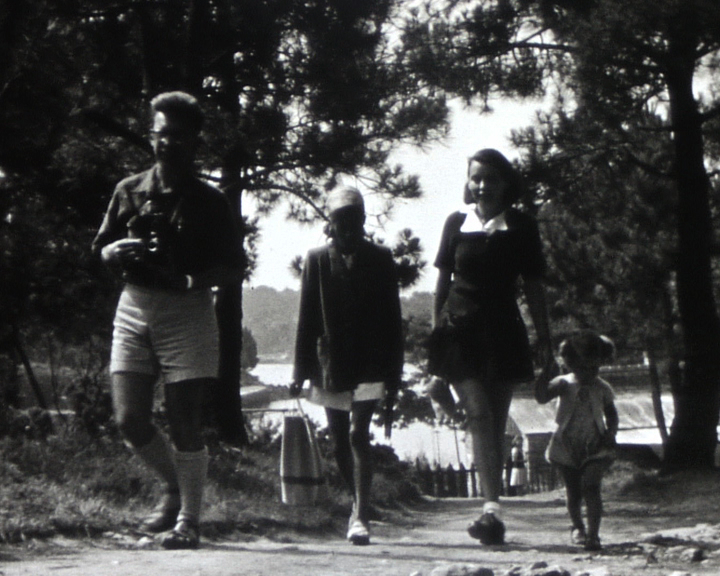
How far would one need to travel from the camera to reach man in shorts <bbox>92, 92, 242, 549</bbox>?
438 cm

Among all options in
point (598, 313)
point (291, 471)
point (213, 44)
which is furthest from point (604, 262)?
point (291, 471)

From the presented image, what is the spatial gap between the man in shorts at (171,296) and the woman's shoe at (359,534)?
87 centimetres

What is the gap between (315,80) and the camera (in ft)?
34.5

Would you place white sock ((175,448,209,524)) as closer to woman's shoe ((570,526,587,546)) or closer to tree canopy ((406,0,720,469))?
woman's shoe ((570,526,587,546))

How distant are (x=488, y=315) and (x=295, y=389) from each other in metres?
0.95

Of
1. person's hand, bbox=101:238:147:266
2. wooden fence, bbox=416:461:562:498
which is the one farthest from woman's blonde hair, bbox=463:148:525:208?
wooden fence, bbox=416:461:562:498

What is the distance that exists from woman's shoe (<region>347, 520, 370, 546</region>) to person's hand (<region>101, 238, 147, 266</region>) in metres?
1.59

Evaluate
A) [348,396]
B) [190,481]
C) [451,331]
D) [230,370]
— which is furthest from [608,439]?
[230,370]

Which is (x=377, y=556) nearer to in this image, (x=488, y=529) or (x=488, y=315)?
(x=488, y=529)

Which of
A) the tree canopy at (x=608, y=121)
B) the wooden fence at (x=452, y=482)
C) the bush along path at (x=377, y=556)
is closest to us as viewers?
the bush along path at (x=377, y=556)

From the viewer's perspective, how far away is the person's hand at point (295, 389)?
539 cm

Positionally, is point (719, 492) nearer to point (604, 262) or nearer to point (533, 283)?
point (533, 283)

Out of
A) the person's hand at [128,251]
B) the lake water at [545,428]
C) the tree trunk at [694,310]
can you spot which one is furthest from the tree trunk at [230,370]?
the lake water at [545,428]

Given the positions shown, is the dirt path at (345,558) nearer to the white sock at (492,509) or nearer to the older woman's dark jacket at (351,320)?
the white sock at (492,509)
